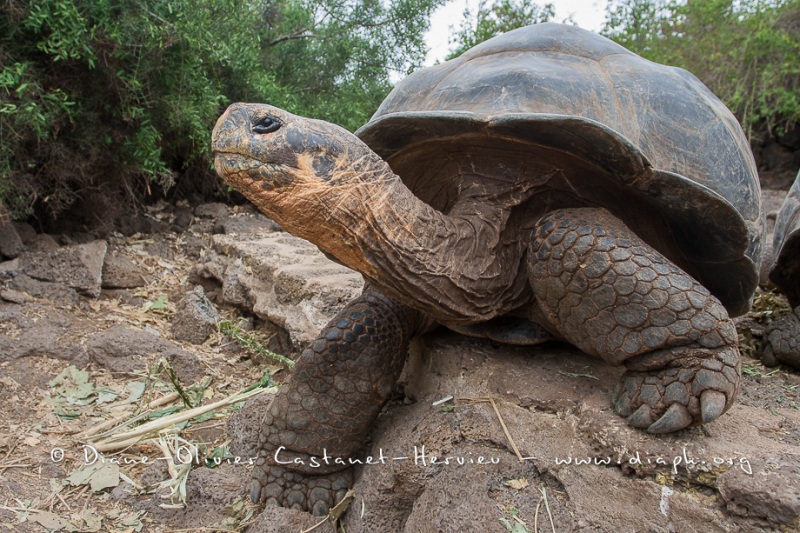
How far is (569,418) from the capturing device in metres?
2.00

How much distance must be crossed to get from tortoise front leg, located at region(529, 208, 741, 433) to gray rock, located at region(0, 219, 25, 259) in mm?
4078

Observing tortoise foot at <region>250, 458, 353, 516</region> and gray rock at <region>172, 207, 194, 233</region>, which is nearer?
tortoise foot at <region>250, 458, 353, 516</region>

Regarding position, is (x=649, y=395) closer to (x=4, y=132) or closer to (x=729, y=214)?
(x=729, y=214)

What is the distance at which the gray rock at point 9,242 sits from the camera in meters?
4.45

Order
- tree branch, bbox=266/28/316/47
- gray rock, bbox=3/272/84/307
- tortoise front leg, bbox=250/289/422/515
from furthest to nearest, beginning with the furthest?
tree branch, bbox=266/28/316/47 → gray rock, bbox=3/272/84/307 → tortoise front leg, bbox=250/289/422/515

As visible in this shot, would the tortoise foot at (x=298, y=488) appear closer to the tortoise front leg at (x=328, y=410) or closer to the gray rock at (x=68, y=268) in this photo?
the tortoise front leg at (x=328, y=410)

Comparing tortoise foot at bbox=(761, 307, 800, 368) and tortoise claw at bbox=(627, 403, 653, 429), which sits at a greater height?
tortoise claw at bbox=(627, 403, 653, 429)

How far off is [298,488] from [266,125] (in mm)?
1326

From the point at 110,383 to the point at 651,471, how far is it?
9.06 ft

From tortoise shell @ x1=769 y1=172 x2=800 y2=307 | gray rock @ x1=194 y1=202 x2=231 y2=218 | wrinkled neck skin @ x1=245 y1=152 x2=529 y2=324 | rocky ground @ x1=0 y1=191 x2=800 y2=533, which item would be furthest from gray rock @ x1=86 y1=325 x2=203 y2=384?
gray rock @ x1=194 y1=202 x2=231 y2=218

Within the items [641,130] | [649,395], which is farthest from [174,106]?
[649,395]

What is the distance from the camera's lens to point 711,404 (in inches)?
69.4

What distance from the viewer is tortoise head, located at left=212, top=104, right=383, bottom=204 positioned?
63.1 inches

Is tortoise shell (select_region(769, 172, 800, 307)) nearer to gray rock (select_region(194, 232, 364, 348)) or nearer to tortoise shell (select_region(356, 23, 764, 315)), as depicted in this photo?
tortoise shell (select_region(356, 23, 764, 315))
